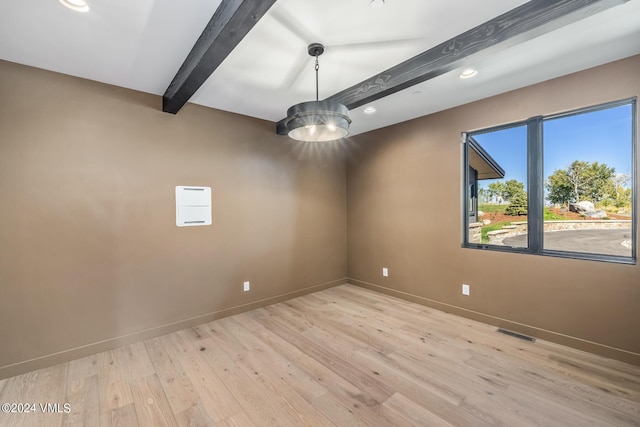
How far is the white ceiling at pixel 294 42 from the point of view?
5.65ft

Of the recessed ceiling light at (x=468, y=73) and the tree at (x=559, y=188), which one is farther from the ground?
the recessed ceiling light at (x=468, y=73)

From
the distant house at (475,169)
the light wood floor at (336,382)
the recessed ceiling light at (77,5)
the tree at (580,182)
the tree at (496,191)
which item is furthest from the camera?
the distant house at (475,169)

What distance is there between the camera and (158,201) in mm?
2885

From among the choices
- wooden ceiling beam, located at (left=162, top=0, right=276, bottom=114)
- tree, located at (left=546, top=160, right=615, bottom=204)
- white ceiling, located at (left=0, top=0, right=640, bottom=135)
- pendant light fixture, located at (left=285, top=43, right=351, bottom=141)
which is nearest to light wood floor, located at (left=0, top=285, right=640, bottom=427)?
tree, located at (left=546, top=160, right=615, bottom=204)

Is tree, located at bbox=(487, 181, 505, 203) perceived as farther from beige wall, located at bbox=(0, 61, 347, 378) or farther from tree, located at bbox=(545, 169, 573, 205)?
beige wall, located at bbox=(0, 61, 347, 378)

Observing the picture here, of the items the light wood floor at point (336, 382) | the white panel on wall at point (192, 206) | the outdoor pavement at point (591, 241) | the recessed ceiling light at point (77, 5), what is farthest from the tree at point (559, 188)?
the recessed ceiling light at point (77, 5)

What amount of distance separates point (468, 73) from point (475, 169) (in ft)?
4.25

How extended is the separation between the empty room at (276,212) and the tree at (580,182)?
14 mm

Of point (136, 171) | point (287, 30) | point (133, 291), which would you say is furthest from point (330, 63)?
point (133, 291)

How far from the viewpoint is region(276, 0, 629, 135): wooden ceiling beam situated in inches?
61.6

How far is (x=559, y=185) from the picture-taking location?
8.87 feet

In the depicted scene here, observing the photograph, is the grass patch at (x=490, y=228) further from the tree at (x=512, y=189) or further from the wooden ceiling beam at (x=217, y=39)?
the wooden ceiling beam at (x=217, y=39)

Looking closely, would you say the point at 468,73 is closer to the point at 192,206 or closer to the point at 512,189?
the point at 512,189

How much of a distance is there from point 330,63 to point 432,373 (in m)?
2.71
